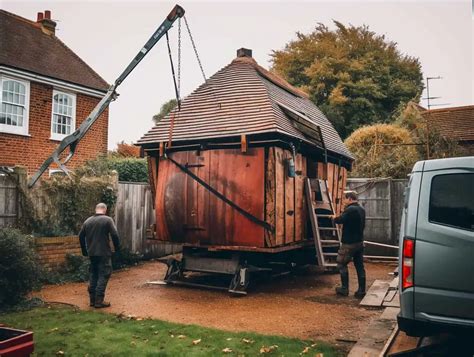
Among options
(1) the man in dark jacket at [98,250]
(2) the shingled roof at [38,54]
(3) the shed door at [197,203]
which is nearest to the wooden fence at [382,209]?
(3) the shed door at [197,203]

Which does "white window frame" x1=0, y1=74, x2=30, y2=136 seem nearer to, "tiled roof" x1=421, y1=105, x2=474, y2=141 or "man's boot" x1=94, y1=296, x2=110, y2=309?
"man's boot" x1=94, y1=296, x2=110, y2=309

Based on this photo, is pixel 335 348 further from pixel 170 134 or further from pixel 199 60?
pixel 199 60

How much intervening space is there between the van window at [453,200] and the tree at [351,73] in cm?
2244

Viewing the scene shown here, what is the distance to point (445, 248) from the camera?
4.09 meters

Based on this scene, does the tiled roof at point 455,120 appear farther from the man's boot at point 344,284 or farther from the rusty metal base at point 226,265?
the man's boot at point 344,284

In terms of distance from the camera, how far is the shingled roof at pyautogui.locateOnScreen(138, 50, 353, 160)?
8.65 m

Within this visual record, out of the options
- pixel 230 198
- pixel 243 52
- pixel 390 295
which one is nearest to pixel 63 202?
pixel 230 198

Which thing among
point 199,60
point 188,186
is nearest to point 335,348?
point 188,186

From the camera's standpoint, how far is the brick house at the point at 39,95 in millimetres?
Answer: 14461

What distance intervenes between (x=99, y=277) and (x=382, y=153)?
12.7 meters

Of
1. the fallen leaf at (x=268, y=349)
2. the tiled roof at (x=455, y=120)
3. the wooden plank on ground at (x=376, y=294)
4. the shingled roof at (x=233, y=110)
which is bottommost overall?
the fallen leaf at (x=268, y=349)

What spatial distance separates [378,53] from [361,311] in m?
26.0

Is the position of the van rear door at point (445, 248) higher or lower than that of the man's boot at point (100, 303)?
higher

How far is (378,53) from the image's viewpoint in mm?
29234
